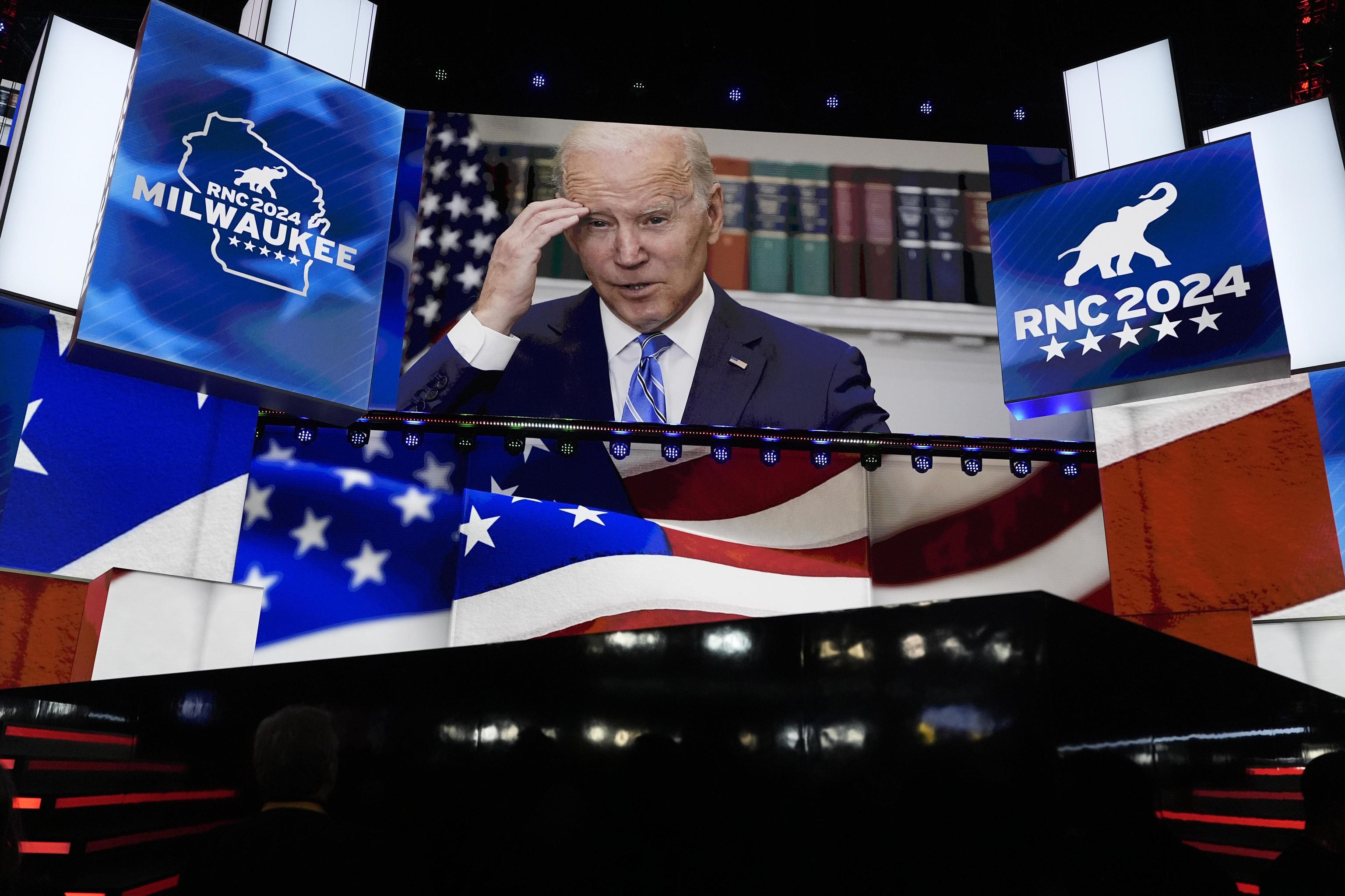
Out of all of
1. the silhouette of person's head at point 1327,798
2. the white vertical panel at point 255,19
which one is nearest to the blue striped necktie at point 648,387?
the white vertical panel at point 255,19

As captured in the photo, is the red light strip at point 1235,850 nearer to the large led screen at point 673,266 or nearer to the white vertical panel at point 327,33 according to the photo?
the large led screen at point 673,266

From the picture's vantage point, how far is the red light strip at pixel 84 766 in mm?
2938

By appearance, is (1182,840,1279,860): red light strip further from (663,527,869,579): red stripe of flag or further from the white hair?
the white hair

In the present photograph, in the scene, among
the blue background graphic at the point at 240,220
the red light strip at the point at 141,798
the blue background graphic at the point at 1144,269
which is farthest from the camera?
the blue background graphic at the point at 1144,269

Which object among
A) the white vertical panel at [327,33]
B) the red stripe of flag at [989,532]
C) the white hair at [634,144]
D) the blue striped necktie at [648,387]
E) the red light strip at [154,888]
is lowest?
the red light strip at [154,888]

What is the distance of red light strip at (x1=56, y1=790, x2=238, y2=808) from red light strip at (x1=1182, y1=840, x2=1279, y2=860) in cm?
232

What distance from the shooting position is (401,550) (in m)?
7.45

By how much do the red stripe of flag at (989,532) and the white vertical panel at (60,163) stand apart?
567cm

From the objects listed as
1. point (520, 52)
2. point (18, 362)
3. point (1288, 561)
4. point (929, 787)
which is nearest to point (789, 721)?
point (929, 787)

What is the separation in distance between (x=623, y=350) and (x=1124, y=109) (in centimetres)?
392

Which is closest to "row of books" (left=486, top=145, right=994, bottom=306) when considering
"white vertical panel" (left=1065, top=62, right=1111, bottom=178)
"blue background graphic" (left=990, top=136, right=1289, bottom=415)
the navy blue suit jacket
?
the navy blue suit jacket

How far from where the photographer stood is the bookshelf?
7.64 metres

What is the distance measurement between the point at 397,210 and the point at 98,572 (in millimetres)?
3123

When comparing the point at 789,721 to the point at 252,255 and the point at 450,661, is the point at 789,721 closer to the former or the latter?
the point at 450,661
